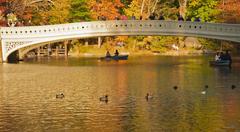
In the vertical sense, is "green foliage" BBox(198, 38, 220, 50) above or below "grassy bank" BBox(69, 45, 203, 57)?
above

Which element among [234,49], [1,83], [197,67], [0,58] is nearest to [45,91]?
[1,83]

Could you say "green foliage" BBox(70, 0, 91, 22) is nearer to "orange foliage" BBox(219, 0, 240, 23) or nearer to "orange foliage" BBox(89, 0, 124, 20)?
"orange foliage" BBox(89, 0, 124, 20)

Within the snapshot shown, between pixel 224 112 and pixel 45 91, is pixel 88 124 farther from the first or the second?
pixel 45 91

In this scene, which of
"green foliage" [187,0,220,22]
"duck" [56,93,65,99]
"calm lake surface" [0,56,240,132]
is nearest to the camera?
"calm lake surface" [0,56,240,132]

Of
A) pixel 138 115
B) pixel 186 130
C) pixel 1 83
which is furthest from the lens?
pixel 1 83

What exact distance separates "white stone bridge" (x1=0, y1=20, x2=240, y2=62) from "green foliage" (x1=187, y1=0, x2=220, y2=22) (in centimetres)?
2123

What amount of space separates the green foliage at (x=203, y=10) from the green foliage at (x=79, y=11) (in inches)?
499

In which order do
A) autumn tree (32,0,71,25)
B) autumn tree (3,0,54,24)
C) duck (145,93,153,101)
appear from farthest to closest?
autumn tree (32,0,71,25), autumn tree (3,0,54,24), duck (145,93,153,101)

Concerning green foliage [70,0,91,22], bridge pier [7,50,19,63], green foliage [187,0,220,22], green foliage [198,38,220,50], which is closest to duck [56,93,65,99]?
bridge pier [7,50,19,63]

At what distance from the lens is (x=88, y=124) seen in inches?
1040

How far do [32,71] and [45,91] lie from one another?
15.4 metres

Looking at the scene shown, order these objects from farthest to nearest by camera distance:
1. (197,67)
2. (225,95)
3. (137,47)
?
(137,47)
(197,67)
(225,95)

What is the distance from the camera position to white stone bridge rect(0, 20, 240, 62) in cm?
5816

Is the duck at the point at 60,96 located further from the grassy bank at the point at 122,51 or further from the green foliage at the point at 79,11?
the green foliage at the point at 79,11
